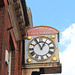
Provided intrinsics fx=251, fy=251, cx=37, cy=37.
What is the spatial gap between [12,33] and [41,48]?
340cm

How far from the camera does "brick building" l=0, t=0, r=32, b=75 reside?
11.5 metres

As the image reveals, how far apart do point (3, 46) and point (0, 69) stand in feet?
3.89

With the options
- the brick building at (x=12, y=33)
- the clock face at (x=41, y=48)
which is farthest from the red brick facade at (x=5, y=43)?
the clock face at (x=41, y=48)

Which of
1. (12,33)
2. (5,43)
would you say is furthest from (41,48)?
(5,43)

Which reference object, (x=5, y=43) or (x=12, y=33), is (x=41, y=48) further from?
(x=5, y=43)

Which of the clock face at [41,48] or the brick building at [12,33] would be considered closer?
the brick building at [12,33]

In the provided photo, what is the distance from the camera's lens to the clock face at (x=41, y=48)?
16.8m

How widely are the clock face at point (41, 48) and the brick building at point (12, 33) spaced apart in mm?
691

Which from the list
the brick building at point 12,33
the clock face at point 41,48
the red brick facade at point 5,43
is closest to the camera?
the red brick facade at point 5,43

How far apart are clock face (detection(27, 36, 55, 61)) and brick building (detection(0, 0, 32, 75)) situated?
0.69 metres

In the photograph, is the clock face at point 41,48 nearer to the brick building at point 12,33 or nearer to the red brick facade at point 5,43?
the brick building at point 12,33

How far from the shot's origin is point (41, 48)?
17.2m

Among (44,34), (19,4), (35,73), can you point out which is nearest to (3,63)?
(19,4)

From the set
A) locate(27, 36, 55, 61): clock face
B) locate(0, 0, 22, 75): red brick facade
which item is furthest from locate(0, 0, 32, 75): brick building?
locate(27, 36, 55, 61): clock face
